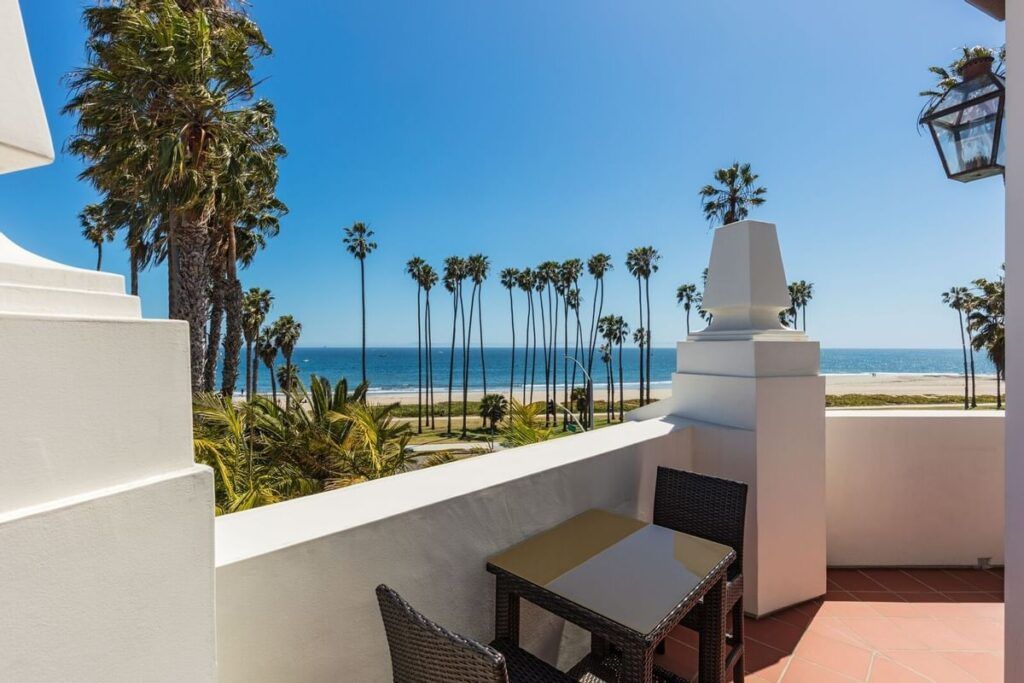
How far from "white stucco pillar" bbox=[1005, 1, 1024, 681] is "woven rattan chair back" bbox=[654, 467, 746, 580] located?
83cm

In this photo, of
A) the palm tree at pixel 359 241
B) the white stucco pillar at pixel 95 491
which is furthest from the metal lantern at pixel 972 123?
the palm tree at pixel 359 241

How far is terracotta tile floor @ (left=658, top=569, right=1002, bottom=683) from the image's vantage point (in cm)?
220

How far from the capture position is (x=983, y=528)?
324 centimetres

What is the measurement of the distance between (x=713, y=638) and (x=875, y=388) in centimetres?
5130

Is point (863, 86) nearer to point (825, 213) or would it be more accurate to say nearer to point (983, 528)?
point (983, 528)

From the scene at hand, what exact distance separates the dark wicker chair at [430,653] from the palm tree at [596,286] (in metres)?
28.0

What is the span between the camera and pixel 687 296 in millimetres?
38406

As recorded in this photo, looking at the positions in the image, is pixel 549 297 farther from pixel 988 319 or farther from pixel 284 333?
pixel 988 319

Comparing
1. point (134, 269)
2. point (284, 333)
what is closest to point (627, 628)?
point (134, 269)

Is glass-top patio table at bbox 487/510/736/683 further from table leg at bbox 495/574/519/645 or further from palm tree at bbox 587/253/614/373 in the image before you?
palm tree at bbox 587/253/614/373

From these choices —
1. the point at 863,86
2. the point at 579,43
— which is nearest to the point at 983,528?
the point at 863,86

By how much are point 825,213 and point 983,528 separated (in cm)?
2974

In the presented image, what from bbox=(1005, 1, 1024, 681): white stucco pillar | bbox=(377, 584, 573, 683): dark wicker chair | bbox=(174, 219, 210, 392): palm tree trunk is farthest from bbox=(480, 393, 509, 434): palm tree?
bbox=(377, 584, 573, 683): dark wicker chair

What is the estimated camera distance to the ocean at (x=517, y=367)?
5666cm
